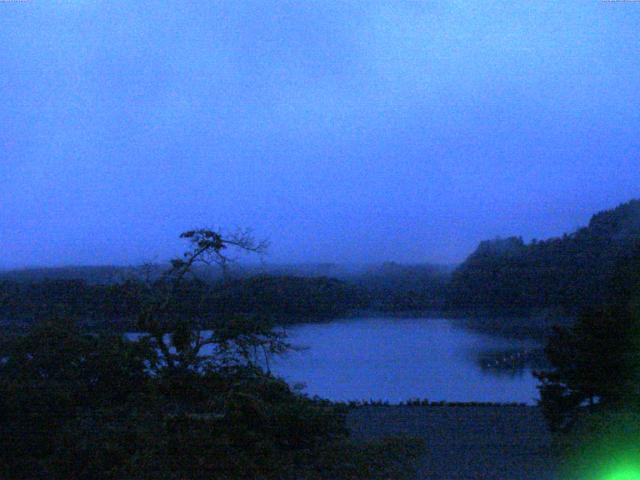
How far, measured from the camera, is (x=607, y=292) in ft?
52.4

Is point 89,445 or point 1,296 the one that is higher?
point 1,296

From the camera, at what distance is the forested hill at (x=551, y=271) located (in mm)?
17641

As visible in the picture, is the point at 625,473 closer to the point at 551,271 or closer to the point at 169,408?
the point at 169,408

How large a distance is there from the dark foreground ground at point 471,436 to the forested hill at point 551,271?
17.0 ft

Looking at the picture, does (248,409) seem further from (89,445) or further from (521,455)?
(521,455)

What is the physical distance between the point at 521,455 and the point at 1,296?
9.21 meters

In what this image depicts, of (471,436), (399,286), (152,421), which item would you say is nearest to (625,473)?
(471,436)

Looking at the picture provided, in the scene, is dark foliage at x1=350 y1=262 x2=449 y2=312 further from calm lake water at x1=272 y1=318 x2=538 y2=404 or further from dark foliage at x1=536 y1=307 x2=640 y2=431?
dark foliage at x1=536 y1=307 x2=640 y2=431

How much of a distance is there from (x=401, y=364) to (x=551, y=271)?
5266mm

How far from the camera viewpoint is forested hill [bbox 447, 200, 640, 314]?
17641 mm

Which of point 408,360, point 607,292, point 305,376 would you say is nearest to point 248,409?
point 305,376

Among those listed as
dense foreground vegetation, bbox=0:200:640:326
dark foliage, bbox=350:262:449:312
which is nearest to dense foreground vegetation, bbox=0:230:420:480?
dense foreground vegetation, bbox=0:200:640:326

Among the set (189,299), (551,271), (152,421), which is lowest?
(152,421)

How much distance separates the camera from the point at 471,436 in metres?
11.2
